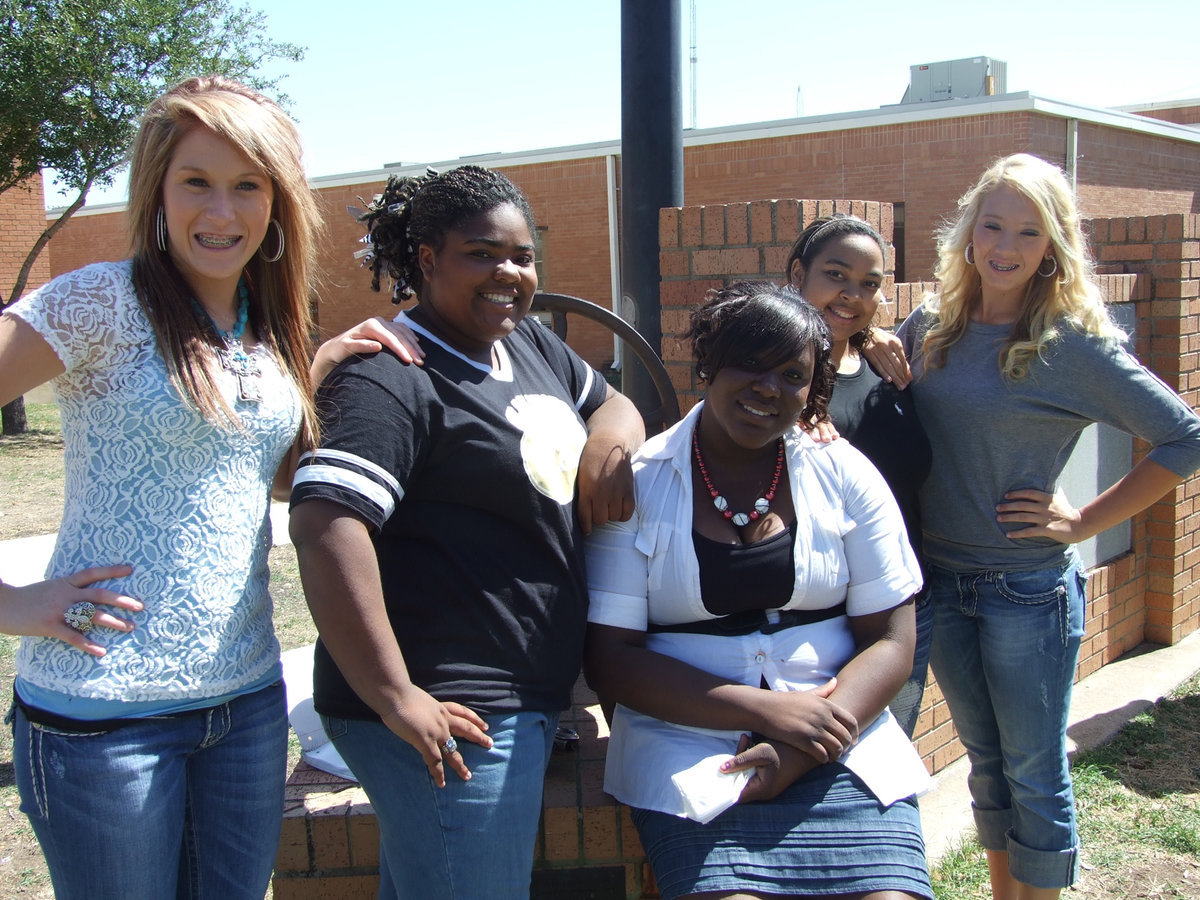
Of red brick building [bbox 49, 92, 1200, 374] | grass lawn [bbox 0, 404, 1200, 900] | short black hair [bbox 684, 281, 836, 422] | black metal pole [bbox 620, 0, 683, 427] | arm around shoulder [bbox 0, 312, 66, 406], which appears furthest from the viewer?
red brick building [bbox 49, 92, 1200, 374]

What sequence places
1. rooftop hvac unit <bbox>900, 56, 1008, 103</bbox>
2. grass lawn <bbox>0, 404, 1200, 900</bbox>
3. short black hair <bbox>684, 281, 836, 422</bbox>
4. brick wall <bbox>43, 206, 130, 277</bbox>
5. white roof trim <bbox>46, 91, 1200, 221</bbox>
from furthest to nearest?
brick wall <bbox>43, 206, 130, 277</bbox>
rooftop hvac unit <bbox>900, 56, 1008, 103</bbox>
white roof trim <bbox>46, 91, 1200, 221</bbox>
grass lawn <bbox>0, 404, 1200, 900</bbox>
short black hair <bbox>684, 281, 836, 422</bbox>

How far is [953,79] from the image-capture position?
20500mm

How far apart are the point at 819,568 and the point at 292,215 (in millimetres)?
1325

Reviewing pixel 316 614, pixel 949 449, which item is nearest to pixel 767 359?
pixel 949 449

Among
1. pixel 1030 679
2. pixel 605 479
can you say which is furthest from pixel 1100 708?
pixel 605 479

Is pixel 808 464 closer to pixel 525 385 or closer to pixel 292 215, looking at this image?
pixel 525 385

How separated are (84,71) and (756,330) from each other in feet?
45.6

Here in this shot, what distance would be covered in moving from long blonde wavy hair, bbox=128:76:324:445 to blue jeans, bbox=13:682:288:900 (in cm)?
55

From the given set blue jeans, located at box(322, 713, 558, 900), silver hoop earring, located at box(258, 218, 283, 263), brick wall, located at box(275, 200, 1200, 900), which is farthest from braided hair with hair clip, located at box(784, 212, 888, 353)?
blue jeans, located at box(322, 713, 558, 900)

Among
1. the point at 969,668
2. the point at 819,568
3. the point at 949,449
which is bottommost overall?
the point at 969,668

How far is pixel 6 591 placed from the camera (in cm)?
179

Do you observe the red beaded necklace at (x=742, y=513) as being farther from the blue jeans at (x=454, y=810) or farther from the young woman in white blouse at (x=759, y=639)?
the blue jeans at (x=454, y=810)

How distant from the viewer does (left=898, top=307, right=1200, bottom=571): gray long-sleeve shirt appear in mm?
2725

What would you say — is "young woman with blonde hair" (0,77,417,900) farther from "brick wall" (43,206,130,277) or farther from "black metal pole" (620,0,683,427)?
"brick wall" (43,206,130,277)
